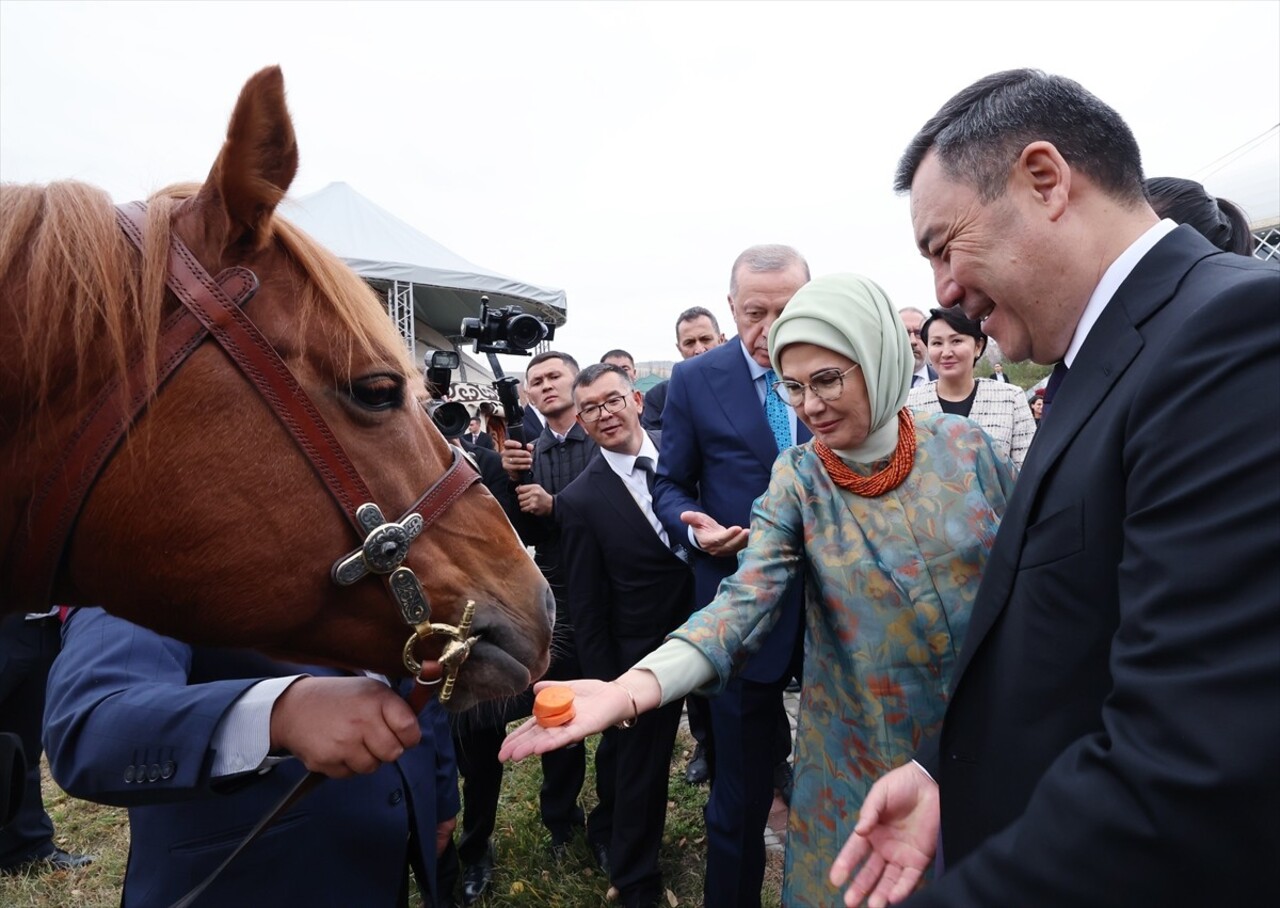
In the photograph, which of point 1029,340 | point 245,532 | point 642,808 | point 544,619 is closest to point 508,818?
point 642,808

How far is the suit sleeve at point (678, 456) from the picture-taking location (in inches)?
128

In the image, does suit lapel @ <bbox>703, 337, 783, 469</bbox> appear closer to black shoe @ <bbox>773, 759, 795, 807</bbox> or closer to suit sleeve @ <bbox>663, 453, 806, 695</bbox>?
suit sleeve @ <bbox>663, 453, 806, 695</bbox>

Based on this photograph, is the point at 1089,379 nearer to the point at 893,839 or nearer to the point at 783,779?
the point at 893,839

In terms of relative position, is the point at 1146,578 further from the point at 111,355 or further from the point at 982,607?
the point at 111,355

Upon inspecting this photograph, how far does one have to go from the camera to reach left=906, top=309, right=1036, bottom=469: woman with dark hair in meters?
4.00

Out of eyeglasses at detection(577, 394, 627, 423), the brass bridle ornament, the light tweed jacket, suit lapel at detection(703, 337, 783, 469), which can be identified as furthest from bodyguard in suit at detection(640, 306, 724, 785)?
the brass bridle ornament

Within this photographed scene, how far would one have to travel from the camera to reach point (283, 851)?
1.50 meters

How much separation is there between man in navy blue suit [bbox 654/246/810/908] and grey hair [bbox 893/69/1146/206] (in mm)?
1609

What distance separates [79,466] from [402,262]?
484 inches

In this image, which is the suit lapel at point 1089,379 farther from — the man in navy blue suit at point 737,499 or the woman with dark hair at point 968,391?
the woman with dark hair at point 968,391

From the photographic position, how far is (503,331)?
3.76m

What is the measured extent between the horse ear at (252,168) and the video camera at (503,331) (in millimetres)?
2407

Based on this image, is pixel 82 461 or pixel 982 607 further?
pixel 982 607

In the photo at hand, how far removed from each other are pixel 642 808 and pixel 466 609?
231 centimetres
